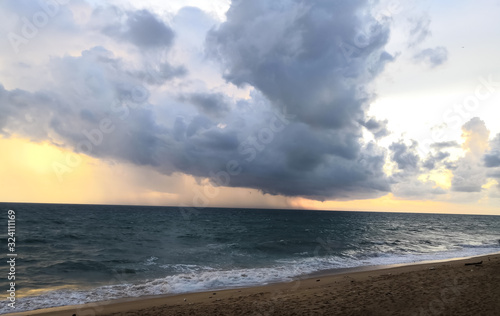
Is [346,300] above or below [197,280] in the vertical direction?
above

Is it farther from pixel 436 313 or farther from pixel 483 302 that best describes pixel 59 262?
pixel 483 302

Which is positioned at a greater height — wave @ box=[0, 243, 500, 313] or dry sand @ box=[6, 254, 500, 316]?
dry sand @ box=[6, 254, 500, 316]

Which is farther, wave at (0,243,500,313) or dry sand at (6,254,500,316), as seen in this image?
wave at (0,243,500,313)

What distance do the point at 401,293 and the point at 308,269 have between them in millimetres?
10378

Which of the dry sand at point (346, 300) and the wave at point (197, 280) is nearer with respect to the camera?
the dry sand at point (346, 300)

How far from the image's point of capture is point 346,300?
11797mm

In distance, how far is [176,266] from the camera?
2286 cm

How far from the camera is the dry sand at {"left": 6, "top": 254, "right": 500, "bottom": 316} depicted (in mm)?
10406

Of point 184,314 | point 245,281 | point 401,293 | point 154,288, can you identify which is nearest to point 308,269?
point 245,281

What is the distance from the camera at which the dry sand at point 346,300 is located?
10406 millimetres

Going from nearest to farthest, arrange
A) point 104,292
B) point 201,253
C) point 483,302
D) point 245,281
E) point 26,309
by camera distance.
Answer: point 483,302
point 26,309
point 104,292
point 245,281
point 201,253

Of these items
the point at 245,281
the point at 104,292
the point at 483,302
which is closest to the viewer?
the point at 483,302

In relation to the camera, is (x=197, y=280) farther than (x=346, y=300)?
Yes

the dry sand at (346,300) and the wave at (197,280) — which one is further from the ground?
the dry sand at (346,300)
